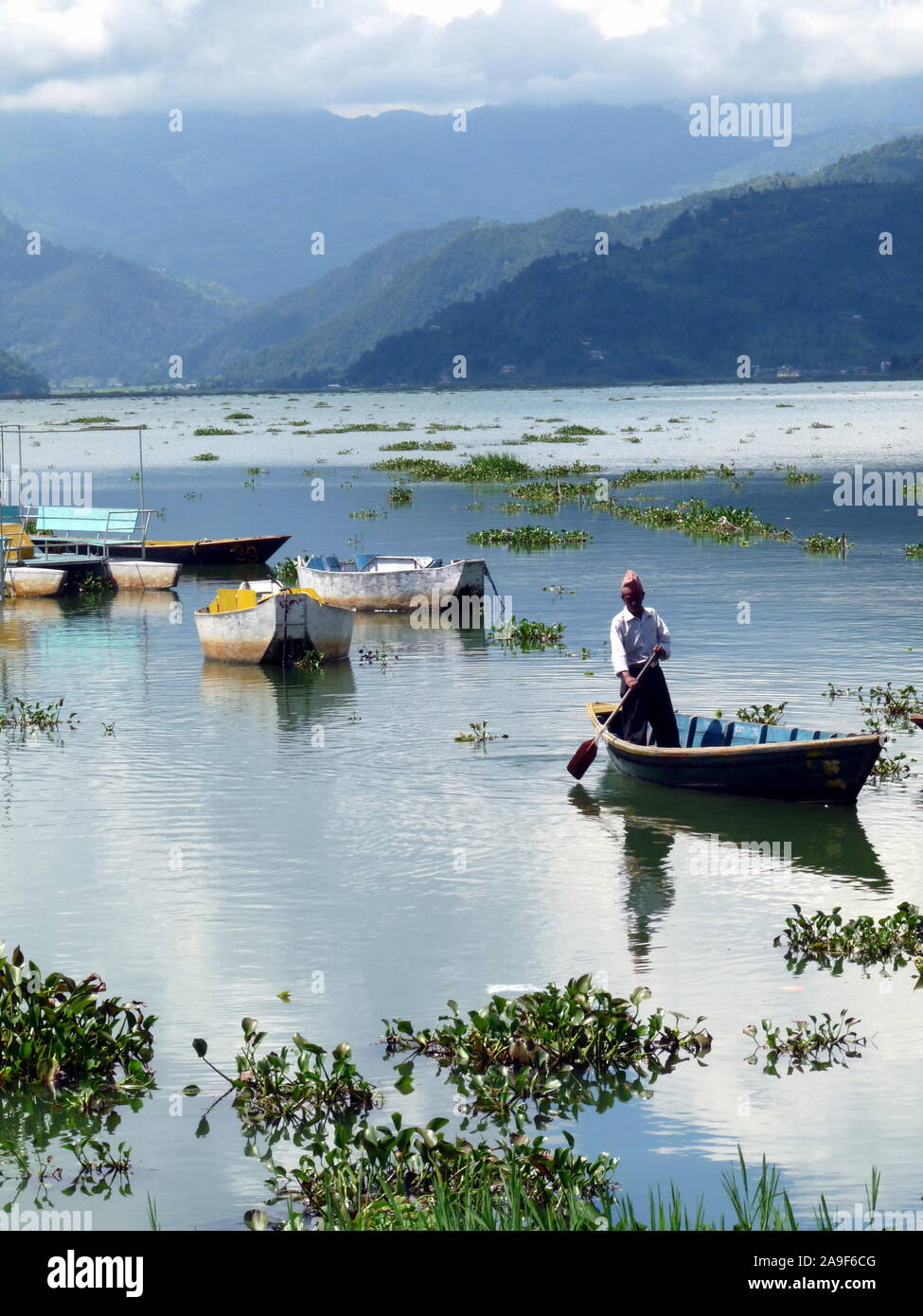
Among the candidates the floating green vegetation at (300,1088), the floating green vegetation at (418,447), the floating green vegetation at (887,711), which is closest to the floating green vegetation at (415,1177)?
the floating green vegetation at (300,1088)

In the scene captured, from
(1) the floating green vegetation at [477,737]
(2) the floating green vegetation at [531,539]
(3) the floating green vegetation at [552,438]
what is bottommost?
(1) the floating green vegetation at [477,737]

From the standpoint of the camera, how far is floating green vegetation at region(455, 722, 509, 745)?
22219 millimetres

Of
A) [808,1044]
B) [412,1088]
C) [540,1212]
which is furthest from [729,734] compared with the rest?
[540,1212]

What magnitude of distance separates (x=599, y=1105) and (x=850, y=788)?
7908 mm

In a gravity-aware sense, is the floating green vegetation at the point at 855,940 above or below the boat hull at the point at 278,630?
below

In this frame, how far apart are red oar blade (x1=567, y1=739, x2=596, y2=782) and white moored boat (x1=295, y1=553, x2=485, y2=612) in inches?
562

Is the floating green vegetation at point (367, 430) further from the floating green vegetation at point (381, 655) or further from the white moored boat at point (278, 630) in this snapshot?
the white moored boat at point (278, 630)

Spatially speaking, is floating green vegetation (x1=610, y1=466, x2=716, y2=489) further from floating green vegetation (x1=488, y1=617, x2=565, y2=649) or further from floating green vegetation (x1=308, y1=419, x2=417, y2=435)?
floating green vegetation (x1=308, y1=419, x2=417, y2=435)

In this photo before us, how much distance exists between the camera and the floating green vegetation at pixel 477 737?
22.2 meters

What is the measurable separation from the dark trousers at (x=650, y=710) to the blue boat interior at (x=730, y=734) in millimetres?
332

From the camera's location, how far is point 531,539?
4819cm

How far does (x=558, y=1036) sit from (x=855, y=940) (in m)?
3.36

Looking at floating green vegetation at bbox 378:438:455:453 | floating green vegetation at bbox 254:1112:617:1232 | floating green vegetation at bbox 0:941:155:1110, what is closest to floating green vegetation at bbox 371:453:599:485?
floating green vegetation at bbox 378:438:455:453

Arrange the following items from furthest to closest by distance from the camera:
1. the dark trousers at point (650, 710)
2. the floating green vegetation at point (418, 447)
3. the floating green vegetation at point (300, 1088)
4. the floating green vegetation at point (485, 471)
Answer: the floating green vegetation at point (418, 447)
the floating green vegetation at point (485, 471)
the dark trousers at point (650, 710)
the floating green vegetation at point (300, 1088)
